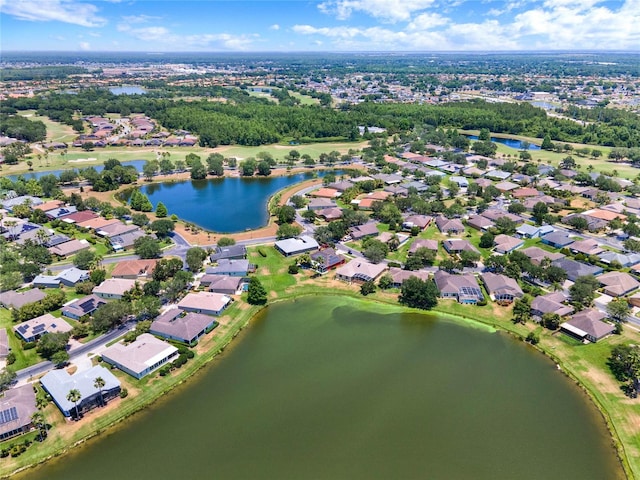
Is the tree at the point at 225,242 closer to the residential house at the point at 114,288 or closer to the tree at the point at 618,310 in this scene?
the residential house at the point at 114,288

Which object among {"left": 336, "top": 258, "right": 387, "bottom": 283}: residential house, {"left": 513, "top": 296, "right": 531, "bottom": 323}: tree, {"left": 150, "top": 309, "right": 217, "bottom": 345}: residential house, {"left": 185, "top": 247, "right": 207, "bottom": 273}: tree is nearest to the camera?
{"left": 150, "top": 309, "right": 217, "bottom": 345}: residential house

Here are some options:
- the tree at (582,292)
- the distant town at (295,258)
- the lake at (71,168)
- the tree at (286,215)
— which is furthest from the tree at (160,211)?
the tree at (582,292)

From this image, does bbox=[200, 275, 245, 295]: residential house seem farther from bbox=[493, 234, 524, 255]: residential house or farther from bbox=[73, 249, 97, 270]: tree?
bbox=[493, 234, 524, 255]: residential house

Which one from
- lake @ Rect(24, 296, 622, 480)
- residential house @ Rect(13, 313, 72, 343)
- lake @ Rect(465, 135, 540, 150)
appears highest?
lake @ Rect(465, 135, 540, 150)

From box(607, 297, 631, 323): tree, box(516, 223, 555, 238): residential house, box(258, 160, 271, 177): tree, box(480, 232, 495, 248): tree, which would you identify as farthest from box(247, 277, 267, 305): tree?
box(258, 160, 271, 177): tree

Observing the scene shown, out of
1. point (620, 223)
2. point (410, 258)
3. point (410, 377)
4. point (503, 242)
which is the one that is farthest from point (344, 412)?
point (620, 223)

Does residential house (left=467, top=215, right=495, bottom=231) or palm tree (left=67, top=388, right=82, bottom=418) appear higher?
palm tree (left=67, top=388, right=82, bottom=418)
